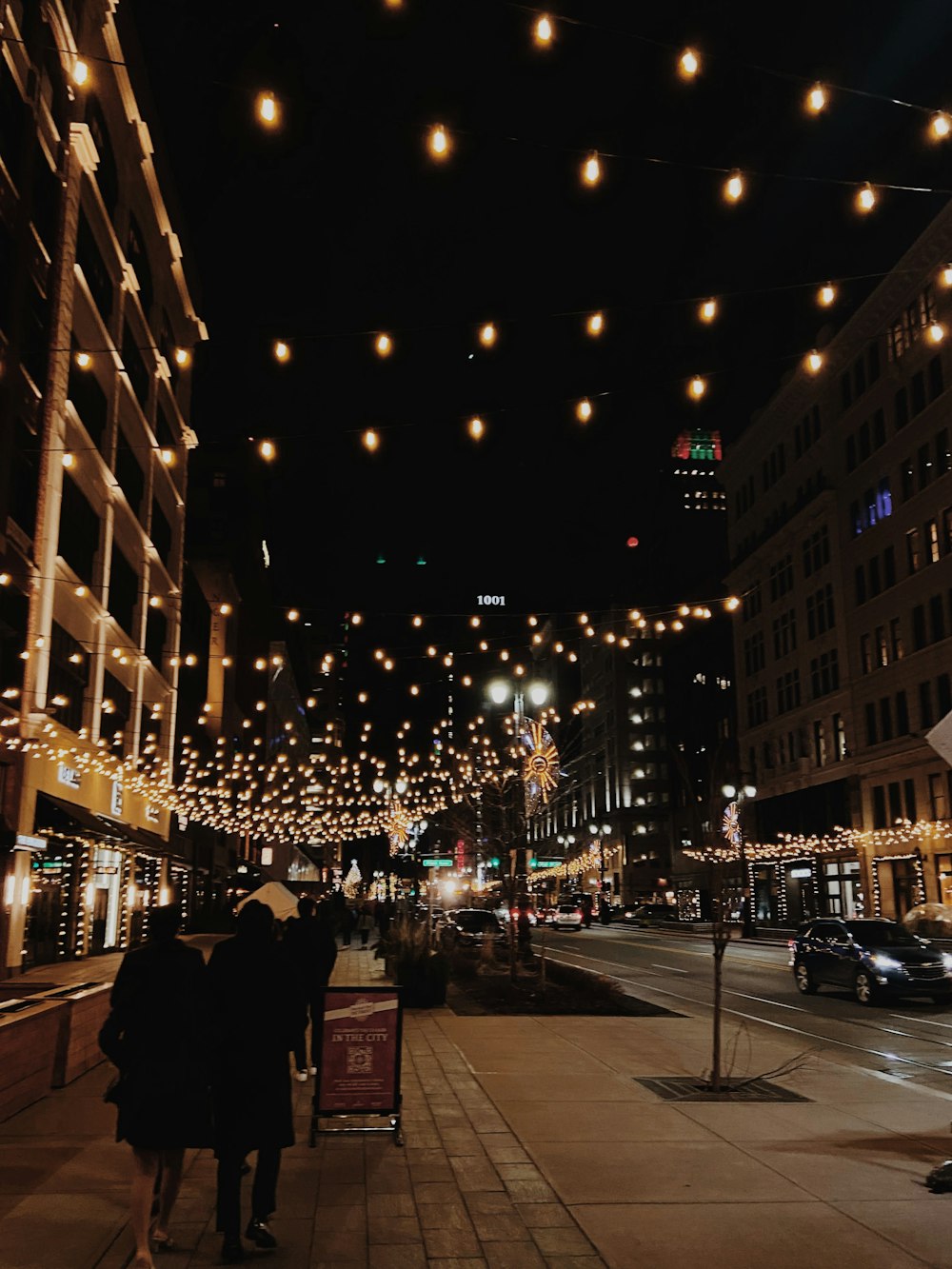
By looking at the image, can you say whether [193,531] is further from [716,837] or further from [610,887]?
[610,887]

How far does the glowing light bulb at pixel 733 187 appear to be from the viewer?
41.4 feet

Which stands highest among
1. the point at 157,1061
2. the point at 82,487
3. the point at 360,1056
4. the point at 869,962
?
the point at 82,487

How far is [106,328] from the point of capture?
108ft

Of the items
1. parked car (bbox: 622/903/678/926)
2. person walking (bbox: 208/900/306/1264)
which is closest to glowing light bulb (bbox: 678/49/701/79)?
person walking (bbox: 208/900/306/1264)

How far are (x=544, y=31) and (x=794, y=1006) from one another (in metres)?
17.7

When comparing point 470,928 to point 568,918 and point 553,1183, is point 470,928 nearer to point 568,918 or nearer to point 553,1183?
point 568,918

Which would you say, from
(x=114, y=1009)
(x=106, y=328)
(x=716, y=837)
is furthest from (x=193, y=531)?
(x=114, y=1009)

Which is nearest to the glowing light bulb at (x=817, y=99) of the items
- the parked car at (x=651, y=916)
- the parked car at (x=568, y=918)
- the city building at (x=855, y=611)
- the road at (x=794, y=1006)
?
the road at (x=794, y=1006)

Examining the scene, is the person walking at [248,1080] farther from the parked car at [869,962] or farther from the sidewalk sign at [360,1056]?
the parked car at [869,962]

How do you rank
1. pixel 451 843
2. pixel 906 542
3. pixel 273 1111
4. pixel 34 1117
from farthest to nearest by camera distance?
pixel 451 843 → pixel 906 542 → pixel 34 1117 → pixel 273 1111

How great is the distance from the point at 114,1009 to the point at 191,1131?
0.76m

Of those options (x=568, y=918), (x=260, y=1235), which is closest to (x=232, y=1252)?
(x=260, y=1235)

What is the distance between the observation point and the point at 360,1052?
9.52m

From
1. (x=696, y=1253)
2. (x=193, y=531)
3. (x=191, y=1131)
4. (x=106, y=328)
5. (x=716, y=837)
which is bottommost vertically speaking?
(x=696, y=1253)
